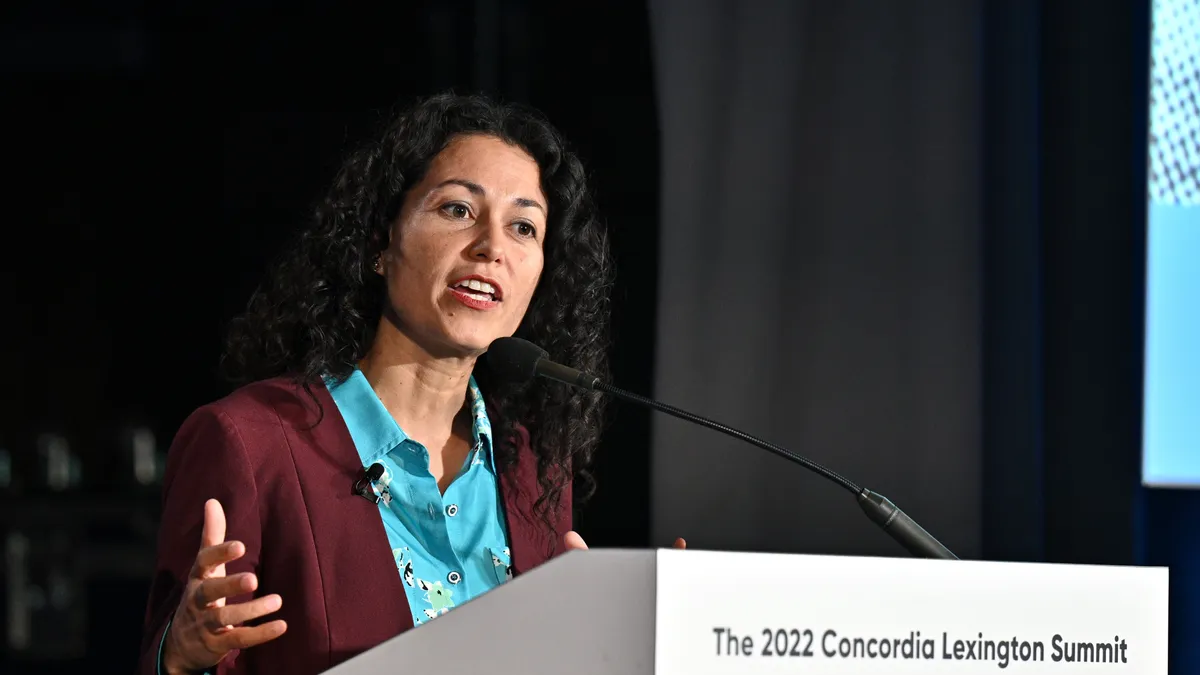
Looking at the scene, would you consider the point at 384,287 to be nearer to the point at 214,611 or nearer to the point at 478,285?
the point at 478,285

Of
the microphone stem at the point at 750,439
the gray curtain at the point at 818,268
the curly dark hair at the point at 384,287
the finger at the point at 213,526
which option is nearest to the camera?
the finger at the point at 213,526

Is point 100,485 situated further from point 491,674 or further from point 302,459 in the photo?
point 491,674

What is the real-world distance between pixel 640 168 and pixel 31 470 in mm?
1902

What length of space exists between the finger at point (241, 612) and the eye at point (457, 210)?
2.45ft

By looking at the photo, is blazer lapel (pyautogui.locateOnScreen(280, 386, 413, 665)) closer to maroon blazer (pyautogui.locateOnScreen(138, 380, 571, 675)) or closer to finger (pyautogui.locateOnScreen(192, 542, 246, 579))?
maroon blazer (pyautogui.locateOnScreen(138, 380, 571, 675))

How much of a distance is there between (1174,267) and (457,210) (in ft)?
4.83

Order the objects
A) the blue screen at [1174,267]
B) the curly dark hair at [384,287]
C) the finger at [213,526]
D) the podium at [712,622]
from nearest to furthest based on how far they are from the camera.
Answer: the podium at [712,622] → the finger at [213,526] → the curly dark hair at [384,287] → the blue screen at [1174,267]

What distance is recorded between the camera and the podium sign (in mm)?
835

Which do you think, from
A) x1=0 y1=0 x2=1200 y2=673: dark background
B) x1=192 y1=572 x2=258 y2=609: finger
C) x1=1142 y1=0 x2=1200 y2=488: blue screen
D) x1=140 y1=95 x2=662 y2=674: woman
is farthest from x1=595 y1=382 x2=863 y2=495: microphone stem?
x1=1142 y1=0 x2=1200 y2=488: blue screen

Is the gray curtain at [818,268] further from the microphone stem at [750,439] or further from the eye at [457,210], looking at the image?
the microphone stem at [750,439]

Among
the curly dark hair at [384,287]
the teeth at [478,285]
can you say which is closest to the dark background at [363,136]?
the curly dark hair at [384,287]

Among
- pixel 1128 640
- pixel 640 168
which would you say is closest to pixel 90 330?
pixel 640 168

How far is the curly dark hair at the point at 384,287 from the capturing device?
165cm

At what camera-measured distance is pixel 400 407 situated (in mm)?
1551
